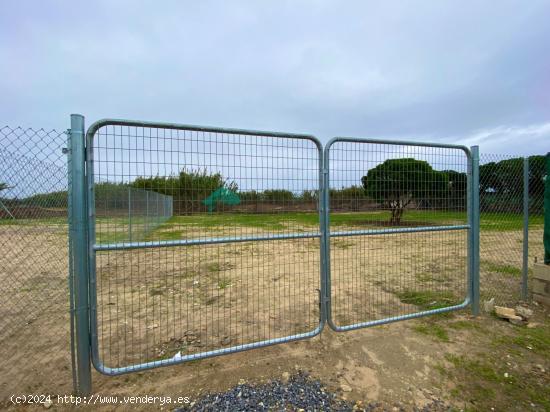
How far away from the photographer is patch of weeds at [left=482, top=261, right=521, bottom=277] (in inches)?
221

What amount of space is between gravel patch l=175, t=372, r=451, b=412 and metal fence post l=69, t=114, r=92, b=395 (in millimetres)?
859

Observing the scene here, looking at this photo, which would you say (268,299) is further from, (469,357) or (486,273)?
(486,273)

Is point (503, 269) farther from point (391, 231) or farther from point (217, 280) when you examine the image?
point (217, 280)

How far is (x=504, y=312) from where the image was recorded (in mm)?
3568

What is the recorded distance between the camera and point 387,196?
3227mm

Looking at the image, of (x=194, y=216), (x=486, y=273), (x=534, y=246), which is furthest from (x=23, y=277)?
(x=534, y=246)

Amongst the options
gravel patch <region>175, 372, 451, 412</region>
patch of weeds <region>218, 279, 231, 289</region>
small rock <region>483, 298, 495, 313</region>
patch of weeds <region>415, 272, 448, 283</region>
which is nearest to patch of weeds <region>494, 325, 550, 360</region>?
small rock <region>483, 298, 495, 313</region>

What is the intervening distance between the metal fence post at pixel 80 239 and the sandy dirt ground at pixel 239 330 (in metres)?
0.42

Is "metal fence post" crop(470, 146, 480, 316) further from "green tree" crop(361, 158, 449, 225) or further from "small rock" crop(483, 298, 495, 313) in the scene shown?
"green tree" crop(361, 158, 449, 225)

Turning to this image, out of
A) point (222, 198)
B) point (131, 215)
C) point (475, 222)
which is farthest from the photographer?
point (131, 215)

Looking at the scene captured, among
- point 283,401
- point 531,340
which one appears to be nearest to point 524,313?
point 531,340

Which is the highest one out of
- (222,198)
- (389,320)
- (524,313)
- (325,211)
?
(222,198)

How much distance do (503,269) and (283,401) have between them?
19.5ft

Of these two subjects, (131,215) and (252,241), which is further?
(131,215)
